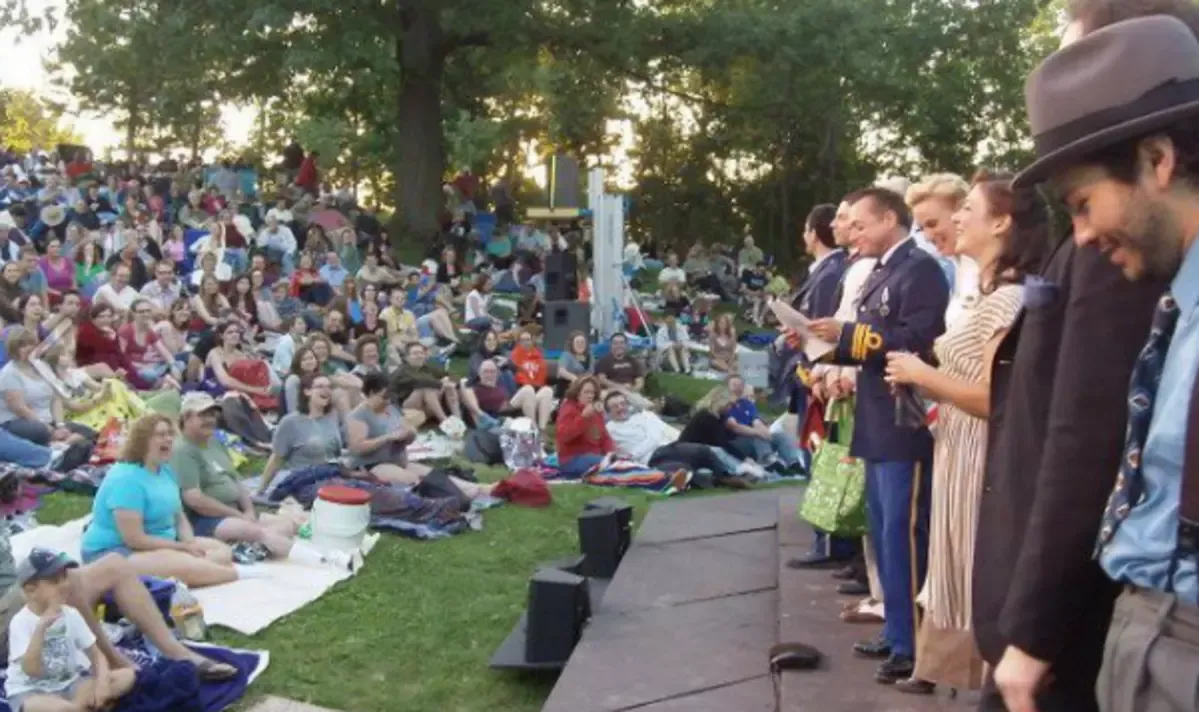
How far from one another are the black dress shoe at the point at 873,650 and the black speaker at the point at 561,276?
32.2 ft

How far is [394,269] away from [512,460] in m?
7.74

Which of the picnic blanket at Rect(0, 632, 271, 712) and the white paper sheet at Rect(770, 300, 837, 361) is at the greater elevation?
the white paper sheet at Rect(770, 300, 837, 361)

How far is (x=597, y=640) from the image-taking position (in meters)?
4.98

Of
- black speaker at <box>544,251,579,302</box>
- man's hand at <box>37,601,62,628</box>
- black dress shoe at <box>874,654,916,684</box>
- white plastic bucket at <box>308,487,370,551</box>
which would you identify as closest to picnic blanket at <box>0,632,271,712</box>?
man's hand at <box>37,601,62,628</box>

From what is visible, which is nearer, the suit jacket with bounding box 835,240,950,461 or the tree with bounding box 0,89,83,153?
the suit jacket with bounding box 835,240,950,461

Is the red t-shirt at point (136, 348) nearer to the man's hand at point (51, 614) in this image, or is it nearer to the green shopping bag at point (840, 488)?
the man's hand at point (51, 614)

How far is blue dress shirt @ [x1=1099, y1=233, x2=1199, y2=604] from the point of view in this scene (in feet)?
4.99

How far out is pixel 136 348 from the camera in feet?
35.4

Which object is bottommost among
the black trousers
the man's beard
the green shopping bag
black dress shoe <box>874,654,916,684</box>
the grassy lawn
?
the grassy lawn

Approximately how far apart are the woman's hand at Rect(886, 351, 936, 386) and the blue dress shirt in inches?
49.7

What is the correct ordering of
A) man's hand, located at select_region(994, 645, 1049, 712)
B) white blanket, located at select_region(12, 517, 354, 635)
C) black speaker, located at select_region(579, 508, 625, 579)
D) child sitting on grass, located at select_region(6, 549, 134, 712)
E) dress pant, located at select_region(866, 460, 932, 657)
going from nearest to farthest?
man's hand, located at select_region(994, 645, 1049, 712), dress pant, located at select_region(866, 460, 932, 657), child sitting on grass, located at select_region(6, 549, 134, 712), white blanket, located at select_region(12, 517, 354, 635), black speaker, located at select_region(579, 508, 625, 579)

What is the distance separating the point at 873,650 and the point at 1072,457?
8.71 ft

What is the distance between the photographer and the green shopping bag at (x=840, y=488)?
4.60 metres

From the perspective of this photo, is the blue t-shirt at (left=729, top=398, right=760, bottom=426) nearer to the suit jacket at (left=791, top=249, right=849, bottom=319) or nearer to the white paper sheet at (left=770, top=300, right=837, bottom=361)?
the suit jacket at (left=791, top=249, right=849, bottom=319)
